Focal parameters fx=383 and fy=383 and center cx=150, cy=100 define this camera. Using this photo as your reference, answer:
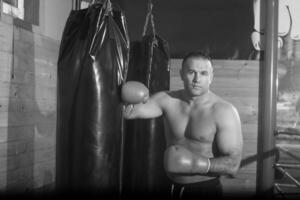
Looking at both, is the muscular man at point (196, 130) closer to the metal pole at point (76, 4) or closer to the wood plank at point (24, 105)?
the wood plank at point (24, 105)

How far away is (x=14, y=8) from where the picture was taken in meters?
2.25

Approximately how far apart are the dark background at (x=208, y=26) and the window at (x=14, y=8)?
3.51ft

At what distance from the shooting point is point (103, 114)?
1.85 meters

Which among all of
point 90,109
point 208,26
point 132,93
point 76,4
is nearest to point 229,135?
point 132,93

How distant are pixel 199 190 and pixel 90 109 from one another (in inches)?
32.1

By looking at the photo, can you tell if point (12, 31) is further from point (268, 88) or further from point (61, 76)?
point (268, 88)

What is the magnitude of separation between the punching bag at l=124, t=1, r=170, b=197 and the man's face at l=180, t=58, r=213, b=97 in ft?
0.90

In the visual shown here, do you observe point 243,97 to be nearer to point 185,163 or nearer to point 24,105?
point 185,163

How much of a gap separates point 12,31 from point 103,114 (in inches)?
29.3

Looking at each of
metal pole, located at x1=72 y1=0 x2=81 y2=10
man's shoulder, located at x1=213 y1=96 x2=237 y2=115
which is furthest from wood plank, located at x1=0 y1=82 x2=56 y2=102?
man's shoulder, located at x1=213 y1=96 x2=237 y2=115

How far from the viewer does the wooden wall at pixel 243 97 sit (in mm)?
2902

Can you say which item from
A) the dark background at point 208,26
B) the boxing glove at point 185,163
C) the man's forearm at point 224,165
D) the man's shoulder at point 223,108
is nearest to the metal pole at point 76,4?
the dark background at point 208,26

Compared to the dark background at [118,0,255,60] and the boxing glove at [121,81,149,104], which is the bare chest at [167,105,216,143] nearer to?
the boxing glove at [121,81,149,104]

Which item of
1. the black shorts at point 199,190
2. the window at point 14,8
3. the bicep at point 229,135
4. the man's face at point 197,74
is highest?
the window at point 14,8
